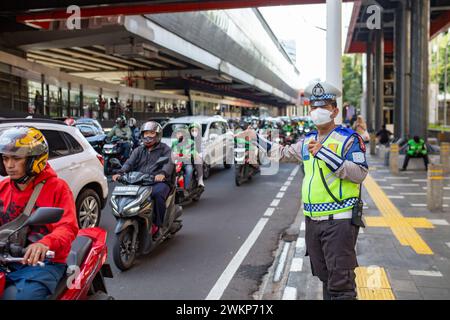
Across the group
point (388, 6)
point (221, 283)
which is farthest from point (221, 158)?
point (388, 6)

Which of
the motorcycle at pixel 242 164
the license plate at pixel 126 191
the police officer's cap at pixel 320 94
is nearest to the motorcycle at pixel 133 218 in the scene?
the license plate at pixel 126 191

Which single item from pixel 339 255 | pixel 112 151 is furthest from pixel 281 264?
pixel 112 151

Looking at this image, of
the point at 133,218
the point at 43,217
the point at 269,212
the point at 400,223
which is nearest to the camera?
the point at 43,217

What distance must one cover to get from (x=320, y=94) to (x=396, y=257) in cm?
309

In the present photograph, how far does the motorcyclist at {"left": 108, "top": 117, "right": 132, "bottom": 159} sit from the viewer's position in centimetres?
1476

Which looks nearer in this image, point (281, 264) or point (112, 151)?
point (281, 264)

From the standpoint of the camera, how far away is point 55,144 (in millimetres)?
6707

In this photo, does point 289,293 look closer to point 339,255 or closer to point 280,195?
point 339,255

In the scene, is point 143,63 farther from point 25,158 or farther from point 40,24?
point 25,158

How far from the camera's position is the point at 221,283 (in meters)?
5.20

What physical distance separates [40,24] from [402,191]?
16.2 m

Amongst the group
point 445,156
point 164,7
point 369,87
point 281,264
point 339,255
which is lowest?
point 281,264

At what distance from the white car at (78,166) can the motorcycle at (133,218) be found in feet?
2.77
